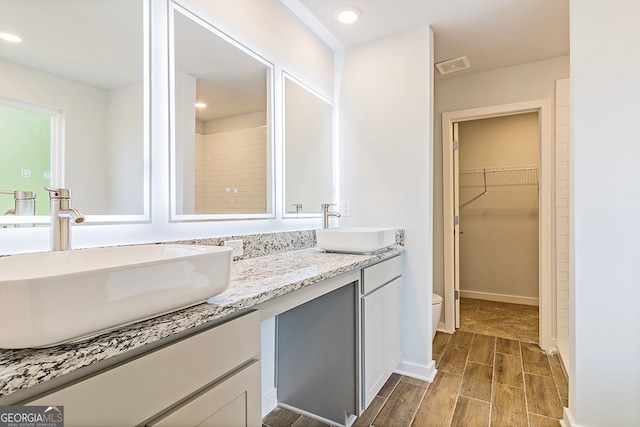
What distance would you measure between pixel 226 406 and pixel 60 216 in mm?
702

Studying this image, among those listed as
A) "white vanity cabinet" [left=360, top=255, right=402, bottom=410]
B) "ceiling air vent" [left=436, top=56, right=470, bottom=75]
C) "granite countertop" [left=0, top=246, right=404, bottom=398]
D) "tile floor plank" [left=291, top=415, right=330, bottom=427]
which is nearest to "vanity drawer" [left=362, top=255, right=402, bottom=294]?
"white vanity cabinet" [left=360, top=255, right=402, bottom=410]

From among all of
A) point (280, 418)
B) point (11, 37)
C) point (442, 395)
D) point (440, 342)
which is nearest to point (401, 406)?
point (442, 395)

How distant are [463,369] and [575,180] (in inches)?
56.6

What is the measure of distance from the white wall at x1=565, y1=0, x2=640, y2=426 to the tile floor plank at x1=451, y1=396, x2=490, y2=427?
39cm

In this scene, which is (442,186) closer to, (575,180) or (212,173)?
(575,180)

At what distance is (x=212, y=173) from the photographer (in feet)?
4.96

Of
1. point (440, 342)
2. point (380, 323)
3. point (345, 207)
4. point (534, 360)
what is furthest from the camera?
point (440, 342)

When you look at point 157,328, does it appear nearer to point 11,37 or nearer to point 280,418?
point 11,37

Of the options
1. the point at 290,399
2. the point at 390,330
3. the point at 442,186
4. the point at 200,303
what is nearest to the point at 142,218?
the point at 200,303

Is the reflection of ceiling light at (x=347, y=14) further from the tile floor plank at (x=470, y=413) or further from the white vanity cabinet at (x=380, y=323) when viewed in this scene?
the tile floor plank at (x=470, y=413)

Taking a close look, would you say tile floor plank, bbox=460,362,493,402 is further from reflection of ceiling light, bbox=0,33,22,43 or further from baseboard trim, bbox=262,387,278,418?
reflection of ceiling light, bbox=0,33,22,43

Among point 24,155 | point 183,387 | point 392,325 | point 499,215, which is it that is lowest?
point 392,325

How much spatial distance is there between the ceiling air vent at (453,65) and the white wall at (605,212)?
1112 mm

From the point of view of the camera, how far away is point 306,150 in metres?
2.18
